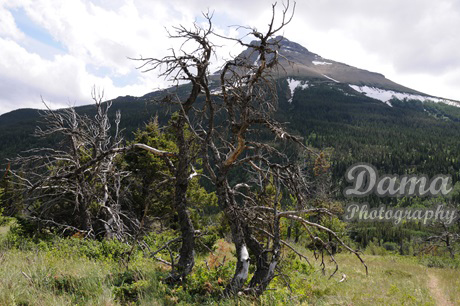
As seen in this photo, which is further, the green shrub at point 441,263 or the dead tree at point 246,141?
the green shrub at point 441,263

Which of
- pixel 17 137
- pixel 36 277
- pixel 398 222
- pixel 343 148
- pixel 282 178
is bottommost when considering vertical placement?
pixel 398 222

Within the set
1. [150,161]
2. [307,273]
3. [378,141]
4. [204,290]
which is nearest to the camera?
[204,290]

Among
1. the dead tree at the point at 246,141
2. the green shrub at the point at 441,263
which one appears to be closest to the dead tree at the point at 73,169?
the dead tree at the point at 246,141

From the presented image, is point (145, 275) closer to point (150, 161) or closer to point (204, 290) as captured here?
point (204, 290)

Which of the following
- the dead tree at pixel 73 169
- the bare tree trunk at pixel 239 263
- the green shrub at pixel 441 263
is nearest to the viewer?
the bare tree trunk at pixel 239 263

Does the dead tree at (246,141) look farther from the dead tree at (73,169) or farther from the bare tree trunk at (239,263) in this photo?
the dead tree at (73,169)

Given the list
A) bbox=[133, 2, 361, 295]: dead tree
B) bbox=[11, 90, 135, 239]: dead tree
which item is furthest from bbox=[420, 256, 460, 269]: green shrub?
bbox=[11, 90, 135, 239]: dead tree

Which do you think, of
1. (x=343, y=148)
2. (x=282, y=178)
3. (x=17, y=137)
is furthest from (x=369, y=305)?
(x=17, y=137)

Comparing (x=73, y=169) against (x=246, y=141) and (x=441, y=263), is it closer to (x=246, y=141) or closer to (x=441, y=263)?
(x=246, y=141)

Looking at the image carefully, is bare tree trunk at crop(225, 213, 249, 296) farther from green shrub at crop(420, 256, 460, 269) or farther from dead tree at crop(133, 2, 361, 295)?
green shrub at crop(420, 256, 460, 269)

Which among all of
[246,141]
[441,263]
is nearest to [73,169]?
[246,141]

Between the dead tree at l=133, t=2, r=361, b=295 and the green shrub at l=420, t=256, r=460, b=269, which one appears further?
the green shrub at l=420, t=256, r=460, b=269

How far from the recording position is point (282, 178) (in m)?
6.23

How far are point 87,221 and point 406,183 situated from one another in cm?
14520
